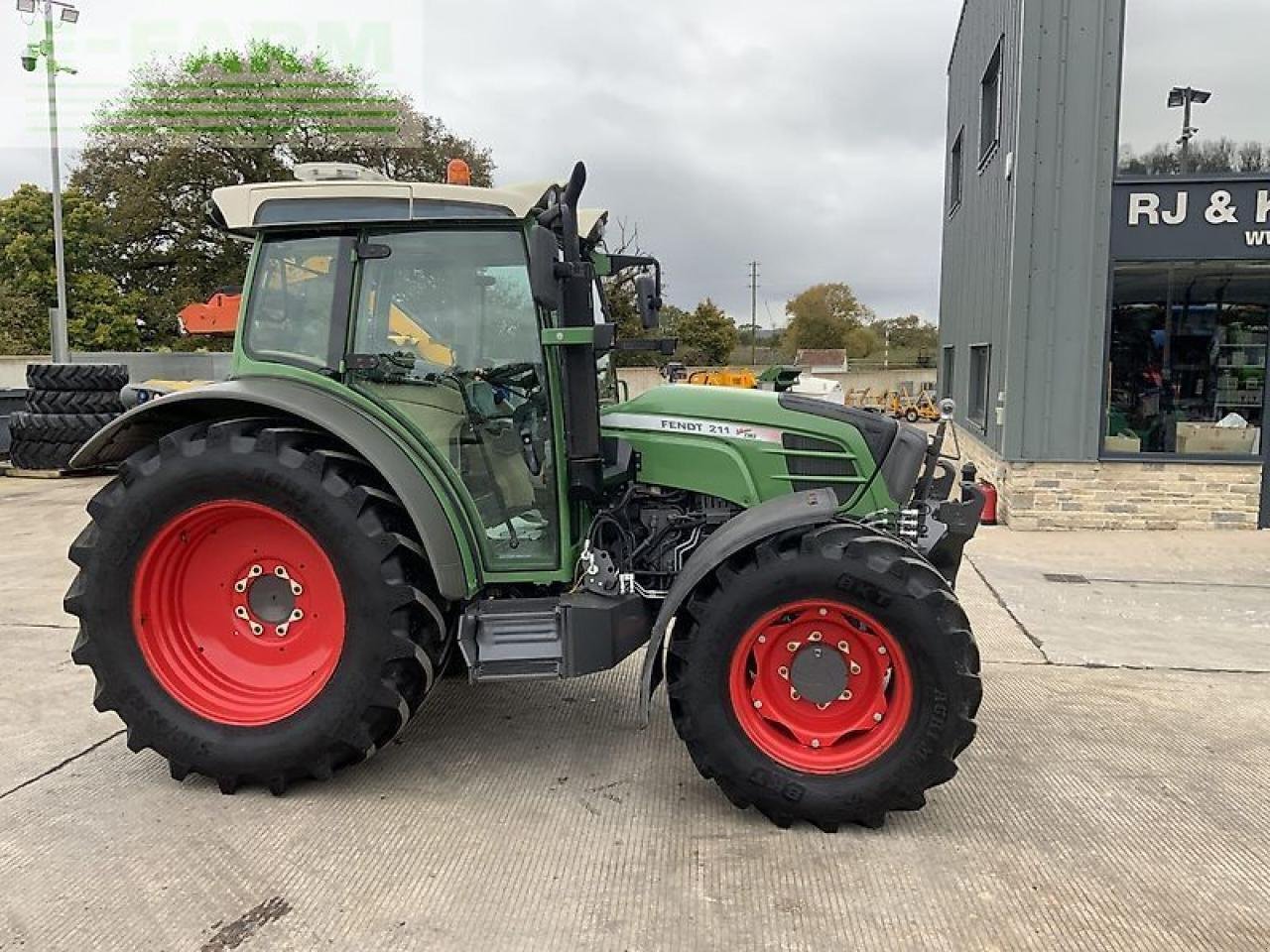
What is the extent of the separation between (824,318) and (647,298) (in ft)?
181

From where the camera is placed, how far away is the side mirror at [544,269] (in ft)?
10.3

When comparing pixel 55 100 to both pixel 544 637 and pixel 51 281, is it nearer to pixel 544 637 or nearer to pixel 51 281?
pixel 51 281

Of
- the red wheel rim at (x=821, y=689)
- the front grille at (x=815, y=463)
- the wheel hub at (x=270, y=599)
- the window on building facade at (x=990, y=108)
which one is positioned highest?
the window on building facade at (x=990, y=108)

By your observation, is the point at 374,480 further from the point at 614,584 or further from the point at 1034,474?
the point at 1034,474

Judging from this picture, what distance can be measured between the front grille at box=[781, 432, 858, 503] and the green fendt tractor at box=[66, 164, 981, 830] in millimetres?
12

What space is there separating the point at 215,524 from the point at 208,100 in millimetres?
30105

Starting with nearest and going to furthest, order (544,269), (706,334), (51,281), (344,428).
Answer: (544,269), (344,428), (51,281), (706,334)

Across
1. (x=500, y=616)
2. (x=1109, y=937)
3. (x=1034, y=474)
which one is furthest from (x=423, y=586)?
(x=1034, y=474)

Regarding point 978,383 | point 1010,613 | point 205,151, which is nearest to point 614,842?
point 1010,613

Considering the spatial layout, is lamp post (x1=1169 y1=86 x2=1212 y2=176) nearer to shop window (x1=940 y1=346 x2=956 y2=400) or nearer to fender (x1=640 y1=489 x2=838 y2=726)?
shop window (x1=940 y1=346 x2=956 y2=400)

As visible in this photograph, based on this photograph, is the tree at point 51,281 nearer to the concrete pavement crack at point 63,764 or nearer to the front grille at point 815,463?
the concrete pavement crack at point 63,764

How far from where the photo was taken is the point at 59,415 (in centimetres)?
1302

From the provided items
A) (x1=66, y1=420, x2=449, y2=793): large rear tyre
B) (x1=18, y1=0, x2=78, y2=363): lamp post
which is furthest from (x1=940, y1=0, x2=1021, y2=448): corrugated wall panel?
(x1=18, y1=0, x2=78, y2=363): lamp post

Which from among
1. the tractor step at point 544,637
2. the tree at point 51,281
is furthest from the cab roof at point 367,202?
the tree at point 51,281
